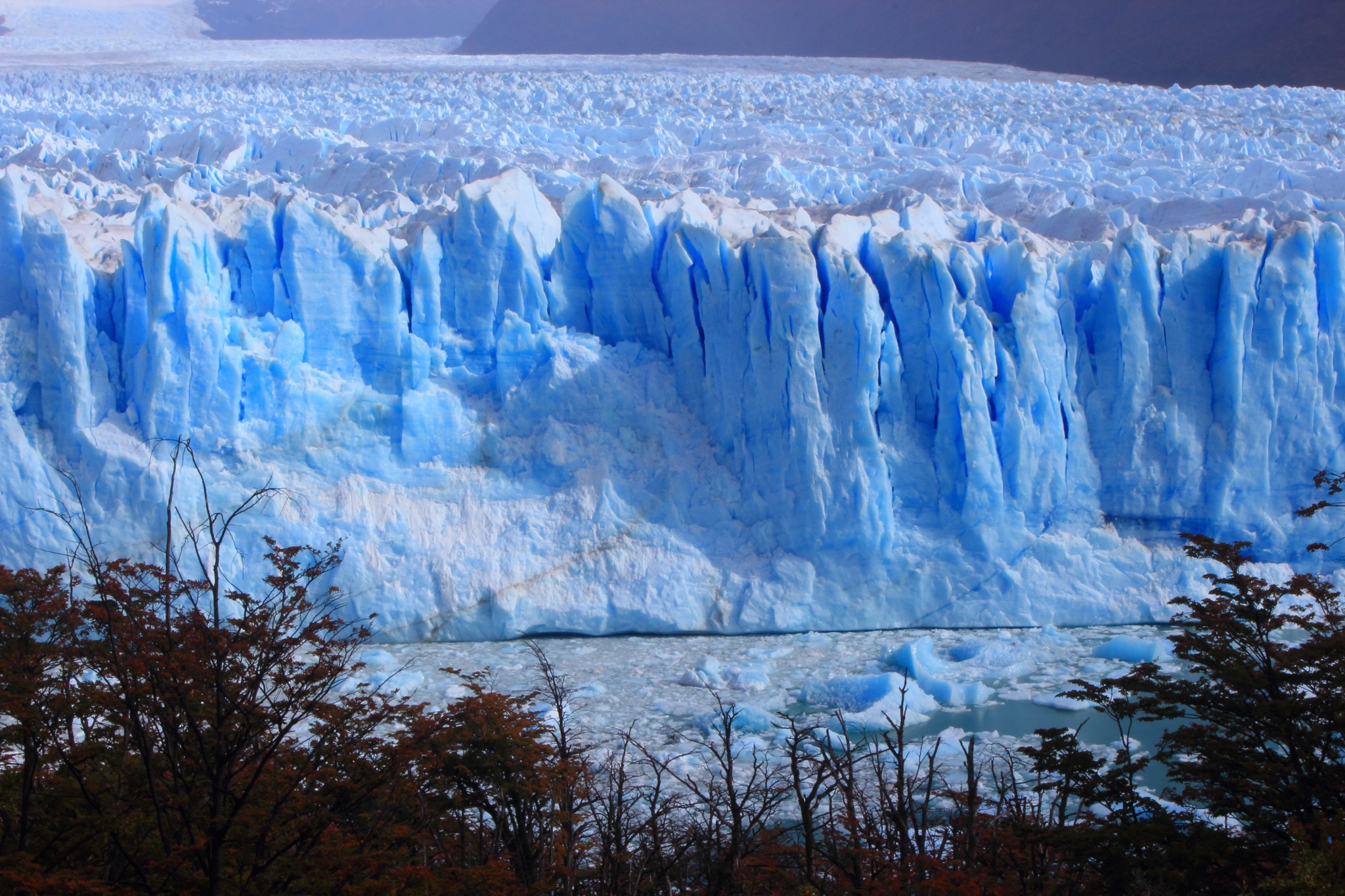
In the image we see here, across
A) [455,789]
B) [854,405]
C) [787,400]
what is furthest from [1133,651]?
[455,789]

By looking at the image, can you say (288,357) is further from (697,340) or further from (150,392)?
(697,340)

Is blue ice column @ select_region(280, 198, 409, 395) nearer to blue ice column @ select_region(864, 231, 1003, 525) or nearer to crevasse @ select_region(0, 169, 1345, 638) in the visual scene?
crevasse @ select_region(0, 169, 1345, 638)

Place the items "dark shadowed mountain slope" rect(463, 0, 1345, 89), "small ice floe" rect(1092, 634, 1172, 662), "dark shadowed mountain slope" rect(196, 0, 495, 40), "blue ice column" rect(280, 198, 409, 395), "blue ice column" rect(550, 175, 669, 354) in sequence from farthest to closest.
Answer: "dark shadowed mountain slope" rect(196, 0, 495, 40) → "dark shadowed mountain slope" rect(463, 0, 1345, 89) → "blue ice column" rect(550, 175, 669, 354) → "blue ice column" rect(280, 198, 409, 395) → "small ice floe" rect(1092, 634, 1172, 662)

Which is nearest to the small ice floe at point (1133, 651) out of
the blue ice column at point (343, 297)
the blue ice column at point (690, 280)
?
the blue ice column at point (690, 280)

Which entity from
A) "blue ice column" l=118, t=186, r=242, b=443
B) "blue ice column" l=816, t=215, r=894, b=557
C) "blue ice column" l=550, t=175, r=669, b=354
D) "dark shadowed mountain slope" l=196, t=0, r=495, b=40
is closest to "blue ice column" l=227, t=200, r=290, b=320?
"blue ice column" l=118, t=186, r=242, b=443

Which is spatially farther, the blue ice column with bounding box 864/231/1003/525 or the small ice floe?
the blue ice column with bounding box 864/231/1003/525

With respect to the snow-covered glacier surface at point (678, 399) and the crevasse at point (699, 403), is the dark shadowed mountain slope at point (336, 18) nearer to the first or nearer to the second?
the snow-covered glacier surface at point (678, 399)

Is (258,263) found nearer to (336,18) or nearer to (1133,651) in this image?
(1133,651)
